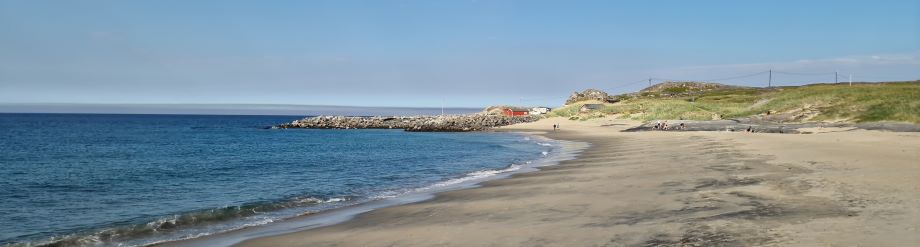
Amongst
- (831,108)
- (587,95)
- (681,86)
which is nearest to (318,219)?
(831,108)

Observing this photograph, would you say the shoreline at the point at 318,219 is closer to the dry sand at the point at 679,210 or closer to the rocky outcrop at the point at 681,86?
the dry sand at the point at 679,210

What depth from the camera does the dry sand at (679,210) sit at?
28.2 feet

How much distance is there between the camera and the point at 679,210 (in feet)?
36.8

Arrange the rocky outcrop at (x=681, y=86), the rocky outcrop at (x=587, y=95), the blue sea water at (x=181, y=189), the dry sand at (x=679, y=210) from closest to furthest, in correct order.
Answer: the dry sand at (x=679, y=210) → the blue sea water at (x=181, y=189) → the rocky outcrop at (x=587, y=95) → the rocky outcrop at (x=681, y=86)

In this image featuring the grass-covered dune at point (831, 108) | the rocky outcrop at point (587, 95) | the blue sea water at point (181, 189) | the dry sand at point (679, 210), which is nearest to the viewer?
the dry sand at point (679, 210)

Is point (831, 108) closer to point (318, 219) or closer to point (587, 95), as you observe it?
point (318, 219)

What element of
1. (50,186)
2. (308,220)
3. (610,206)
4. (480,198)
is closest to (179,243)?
(308,220)

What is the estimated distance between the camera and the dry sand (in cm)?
861

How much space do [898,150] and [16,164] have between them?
39.4m

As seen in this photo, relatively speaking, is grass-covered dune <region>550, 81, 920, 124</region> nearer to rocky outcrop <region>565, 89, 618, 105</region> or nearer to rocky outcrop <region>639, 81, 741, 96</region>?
rocky outcrop <region>565, 89, 618, 105</region>

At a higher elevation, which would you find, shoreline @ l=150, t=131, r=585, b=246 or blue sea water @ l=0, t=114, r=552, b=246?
shoreline @ l=150, t=131, r=585, b=246

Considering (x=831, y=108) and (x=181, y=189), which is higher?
(x=831, y=108)

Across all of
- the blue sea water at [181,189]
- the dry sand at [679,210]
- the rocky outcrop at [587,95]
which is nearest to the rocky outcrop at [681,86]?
the rocky outcrop at [587,95]

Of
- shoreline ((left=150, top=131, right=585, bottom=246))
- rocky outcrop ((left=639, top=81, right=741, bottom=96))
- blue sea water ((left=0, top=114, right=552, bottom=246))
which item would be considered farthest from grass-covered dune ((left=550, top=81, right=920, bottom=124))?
A: rocky outcrop ((left=639, top=81, right=741, bottom=96))
